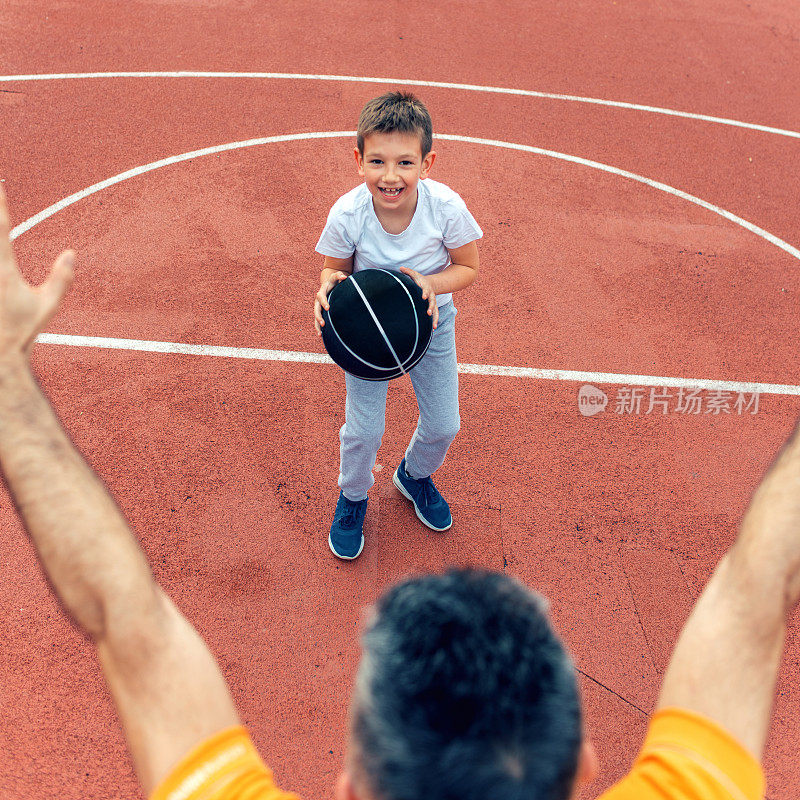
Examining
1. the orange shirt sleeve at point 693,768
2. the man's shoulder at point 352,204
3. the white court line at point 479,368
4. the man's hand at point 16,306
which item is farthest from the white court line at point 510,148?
the orange shirt sleeve at point 693,768

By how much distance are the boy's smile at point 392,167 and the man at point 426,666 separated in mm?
2031

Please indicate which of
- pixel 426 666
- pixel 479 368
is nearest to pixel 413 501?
pixel 479 368

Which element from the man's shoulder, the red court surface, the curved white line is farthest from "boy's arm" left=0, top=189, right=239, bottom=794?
the curved white line

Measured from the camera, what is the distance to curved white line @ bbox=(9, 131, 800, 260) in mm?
6871

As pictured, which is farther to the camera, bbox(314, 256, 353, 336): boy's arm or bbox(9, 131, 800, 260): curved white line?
bbox(9, 131, 800, 260): curved white line

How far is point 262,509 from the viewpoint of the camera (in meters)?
4.68

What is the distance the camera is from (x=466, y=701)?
1.03 m

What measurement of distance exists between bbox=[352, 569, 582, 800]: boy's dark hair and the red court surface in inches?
115

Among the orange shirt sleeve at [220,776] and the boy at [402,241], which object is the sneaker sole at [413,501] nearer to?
the boy at [402,241]

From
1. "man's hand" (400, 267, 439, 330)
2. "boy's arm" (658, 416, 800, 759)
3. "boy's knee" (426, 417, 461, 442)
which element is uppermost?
"boy's arm" (658, 416, 800, 759)

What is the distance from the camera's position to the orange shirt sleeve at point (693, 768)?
1286 millimetres

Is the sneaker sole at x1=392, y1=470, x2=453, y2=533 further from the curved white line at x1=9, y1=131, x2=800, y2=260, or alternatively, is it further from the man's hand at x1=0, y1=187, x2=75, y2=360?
the curved white line at x1=9, y1=131, x2=800, y2=260

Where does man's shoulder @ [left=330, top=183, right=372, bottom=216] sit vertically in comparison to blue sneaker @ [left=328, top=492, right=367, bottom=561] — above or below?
above

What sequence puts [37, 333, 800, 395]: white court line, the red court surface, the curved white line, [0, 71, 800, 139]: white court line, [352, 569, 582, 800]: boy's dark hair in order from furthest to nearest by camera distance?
[0, 71, 800, 139]: white court line → the curved white line → [37, 333, 800, 395]: white court line → the red court surface → [352, 569, 582, 800]: boy's dark hair
